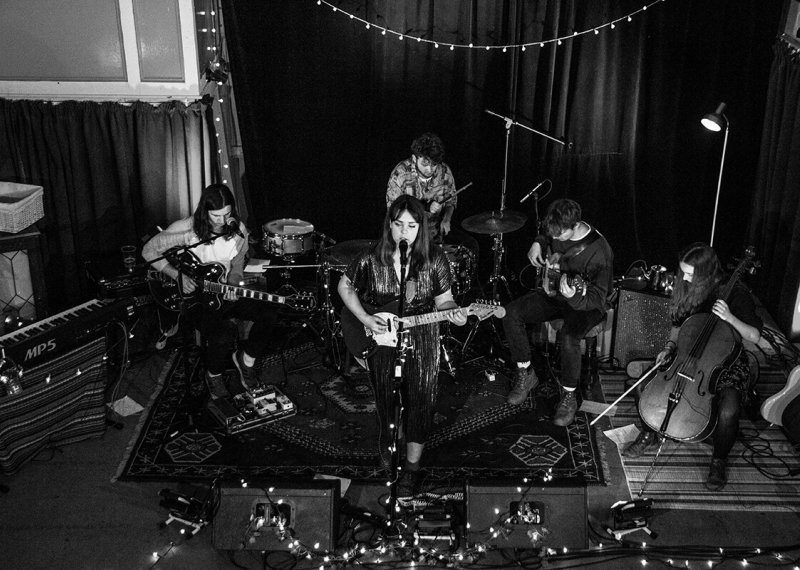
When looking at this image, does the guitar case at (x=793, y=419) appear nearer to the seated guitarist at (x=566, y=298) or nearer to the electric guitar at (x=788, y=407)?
the electric guitar at (x=788, y=407)

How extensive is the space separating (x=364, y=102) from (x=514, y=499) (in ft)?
12.2

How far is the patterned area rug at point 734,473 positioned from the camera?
4496mm

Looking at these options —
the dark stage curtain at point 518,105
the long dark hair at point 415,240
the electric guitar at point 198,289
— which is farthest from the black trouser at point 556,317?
the dark stage curtain at point 518,105

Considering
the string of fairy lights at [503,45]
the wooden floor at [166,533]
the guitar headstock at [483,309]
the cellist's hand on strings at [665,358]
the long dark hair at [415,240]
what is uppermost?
the string of fairy lights at [503,45]

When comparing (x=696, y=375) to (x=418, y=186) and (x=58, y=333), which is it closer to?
(x=418, y=186)

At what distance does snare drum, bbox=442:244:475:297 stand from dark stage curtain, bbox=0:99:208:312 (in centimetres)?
216

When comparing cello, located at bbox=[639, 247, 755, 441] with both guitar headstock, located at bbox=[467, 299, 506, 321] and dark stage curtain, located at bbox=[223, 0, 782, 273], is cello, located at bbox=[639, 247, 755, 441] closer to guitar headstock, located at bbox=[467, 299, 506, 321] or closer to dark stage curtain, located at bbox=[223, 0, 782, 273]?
guitar headstock, located at bbox=[467, 299, 506, 321]

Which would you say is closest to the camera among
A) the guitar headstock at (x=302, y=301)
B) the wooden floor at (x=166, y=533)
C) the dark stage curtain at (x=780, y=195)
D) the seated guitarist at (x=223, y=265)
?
the wooden floor at (x=166, y=533)

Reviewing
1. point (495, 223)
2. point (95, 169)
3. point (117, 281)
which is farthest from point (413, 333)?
point (95, 169)

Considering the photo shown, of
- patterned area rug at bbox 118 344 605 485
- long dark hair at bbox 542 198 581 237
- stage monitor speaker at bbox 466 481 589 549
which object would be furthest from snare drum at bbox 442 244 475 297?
stage monitor speaker at bbox 466 481 589 549

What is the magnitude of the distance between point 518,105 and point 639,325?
199 cm

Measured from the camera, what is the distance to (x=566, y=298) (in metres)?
5.20

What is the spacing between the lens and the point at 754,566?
403 cm

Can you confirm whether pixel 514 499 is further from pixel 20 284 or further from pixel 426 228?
pixel 20 284
